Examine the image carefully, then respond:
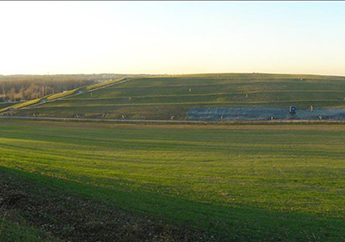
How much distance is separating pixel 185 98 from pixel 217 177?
183ft

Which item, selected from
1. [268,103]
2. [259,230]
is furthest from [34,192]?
[268,103]

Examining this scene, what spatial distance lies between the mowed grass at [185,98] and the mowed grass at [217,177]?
23860mm

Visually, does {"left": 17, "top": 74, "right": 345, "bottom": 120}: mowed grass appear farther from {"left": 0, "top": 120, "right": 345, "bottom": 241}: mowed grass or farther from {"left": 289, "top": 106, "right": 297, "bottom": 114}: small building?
{"left": 0, "top": 120, "right": 345, "bottom": 241}: mowed grass

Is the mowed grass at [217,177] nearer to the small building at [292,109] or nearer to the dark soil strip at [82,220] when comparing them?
the dark soil strip at [82,220]

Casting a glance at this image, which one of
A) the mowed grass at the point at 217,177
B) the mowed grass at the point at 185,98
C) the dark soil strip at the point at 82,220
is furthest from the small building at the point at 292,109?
the dark soil strip at the point at 82,220

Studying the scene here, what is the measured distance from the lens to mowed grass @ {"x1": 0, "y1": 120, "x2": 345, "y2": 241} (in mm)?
15000

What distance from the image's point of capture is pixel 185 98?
3068 inches

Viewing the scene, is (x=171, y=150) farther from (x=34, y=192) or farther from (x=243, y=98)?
(x=243, y=98)

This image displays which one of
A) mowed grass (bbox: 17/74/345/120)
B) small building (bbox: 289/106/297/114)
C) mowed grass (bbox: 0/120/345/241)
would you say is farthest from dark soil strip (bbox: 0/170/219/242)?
small building (bbox: 289/106/297/114)

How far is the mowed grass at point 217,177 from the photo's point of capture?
15.0 m

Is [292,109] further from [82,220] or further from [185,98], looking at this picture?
[82,220]

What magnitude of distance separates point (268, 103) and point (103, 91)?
47078mm

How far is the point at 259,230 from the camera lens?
45.8 ft

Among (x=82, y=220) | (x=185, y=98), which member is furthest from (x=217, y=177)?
(x=185, y=98)
